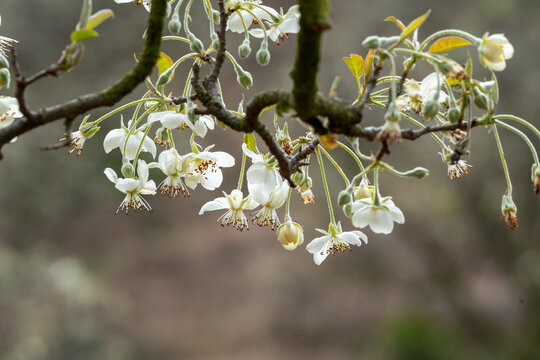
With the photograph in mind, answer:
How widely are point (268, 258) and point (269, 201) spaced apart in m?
5.87

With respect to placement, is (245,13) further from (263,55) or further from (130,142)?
(130,142)

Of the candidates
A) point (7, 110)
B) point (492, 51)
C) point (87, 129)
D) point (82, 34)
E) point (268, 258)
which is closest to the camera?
point (82, 34)

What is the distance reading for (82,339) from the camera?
15.3ft

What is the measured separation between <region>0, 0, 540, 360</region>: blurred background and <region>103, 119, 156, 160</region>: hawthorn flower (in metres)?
3.33

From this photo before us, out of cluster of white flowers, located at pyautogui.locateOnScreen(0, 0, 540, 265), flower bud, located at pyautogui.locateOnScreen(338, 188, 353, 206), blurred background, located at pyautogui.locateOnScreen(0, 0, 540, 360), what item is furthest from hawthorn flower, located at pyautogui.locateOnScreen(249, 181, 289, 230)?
blurred background, located at pyautogui.locateOnScreen(0, 0, 540, 360)

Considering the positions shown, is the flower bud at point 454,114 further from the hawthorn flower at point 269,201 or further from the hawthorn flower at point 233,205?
the hawthorn flower at point 233,205

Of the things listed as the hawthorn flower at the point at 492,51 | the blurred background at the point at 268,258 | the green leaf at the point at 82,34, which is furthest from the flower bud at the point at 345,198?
the blurred background at the point at 268,258

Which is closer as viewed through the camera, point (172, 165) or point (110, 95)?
point (110, 95)

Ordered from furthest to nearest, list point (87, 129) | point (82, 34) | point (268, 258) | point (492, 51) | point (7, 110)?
point (268, 258) → point (87, 129) → point (7, 110) → point (492, 51) → point (82, 34)

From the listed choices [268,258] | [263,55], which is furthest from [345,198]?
[268,258]

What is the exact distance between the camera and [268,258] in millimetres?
6664

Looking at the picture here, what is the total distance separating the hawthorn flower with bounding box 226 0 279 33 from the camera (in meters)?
0.77

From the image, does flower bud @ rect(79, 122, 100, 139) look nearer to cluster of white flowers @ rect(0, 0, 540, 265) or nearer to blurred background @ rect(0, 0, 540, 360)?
cluster of white flowers @ rect(0, 0, 540, 265)

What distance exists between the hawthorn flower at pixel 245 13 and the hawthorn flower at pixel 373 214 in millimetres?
277
